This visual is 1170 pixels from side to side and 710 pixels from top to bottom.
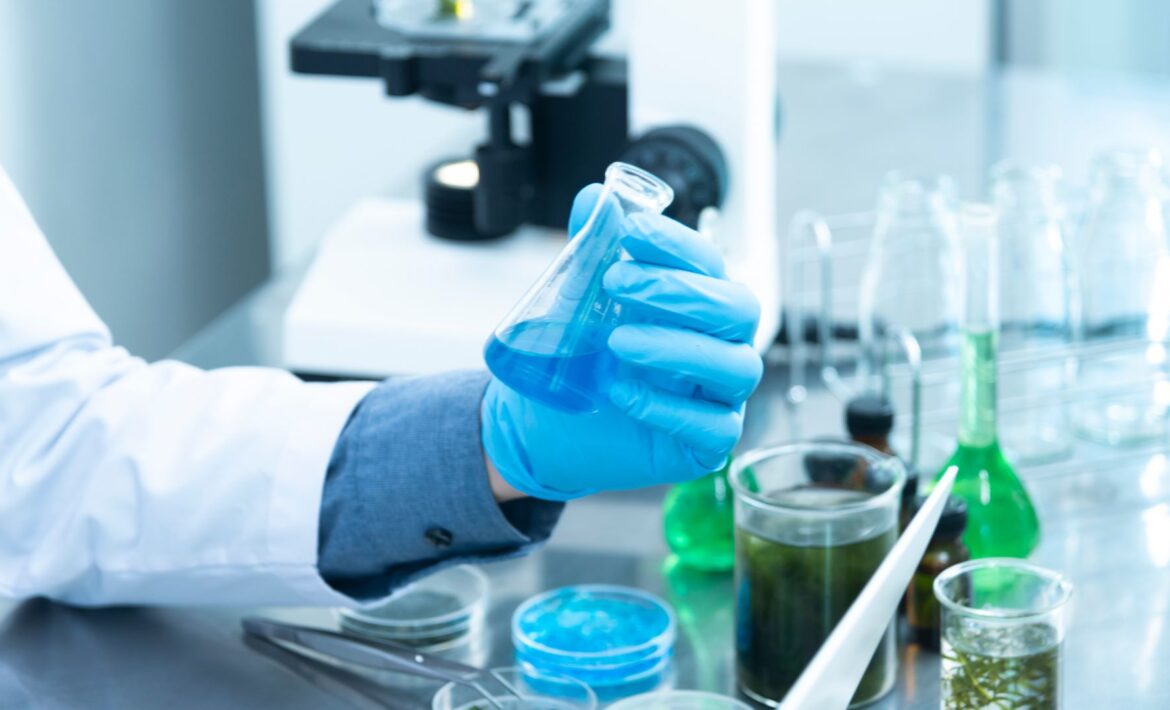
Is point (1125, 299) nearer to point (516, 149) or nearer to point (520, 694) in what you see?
point (516, 149)

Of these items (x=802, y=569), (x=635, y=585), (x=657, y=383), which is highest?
(x=657, y=383)

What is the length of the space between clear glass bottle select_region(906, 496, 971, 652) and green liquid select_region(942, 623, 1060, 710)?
0.49 feet

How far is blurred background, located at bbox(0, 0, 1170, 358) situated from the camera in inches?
97.8

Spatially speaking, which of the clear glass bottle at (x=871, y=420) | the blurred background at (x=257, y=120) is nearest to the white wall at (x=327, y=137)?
the blurred background at (x=257, y=120)

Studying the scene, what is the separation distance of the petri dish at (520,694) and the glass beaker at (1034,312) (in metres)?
0.55

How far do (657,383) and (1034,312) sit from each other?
76 centimetres

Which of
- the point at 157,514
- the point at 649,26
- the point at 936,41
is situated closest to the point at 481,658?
the point at 157,514

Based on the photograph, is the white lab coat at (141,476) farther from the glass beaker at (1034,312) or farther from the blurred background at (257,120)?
the blurred background at (257,120)

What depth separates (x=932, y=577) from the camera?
44.4 inches

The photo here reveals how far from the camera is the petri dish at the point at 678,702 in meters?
1.05

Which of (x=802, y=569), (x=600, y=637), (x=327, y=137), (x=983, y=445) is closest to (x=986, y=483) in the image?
(x=983, y=445)

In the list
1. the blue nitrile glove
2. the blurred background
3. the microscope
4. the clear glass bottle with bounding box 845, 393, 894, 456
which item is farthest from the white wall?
the blue nitrile glove

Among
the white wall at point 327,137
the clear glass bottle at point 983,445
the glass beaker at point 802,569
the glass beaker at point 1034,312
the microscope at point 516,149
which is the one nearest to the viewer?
the glass beaker at point 802,569

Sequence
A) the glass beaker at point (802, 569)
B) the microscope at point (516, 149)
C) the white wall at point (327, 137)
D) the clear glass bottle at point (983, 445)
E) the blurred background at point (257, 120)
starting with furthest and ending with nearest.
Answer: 1. the white wall at point (327, 137)
2. the blurred background at point (257, 120)
3. the microscope at point (516, 149)
4. the clear glass bottle at point (983, 445)
5. the glass beaker at point (802, 569)
